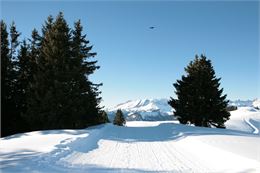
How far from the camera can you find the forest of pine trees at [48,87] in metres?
25.3

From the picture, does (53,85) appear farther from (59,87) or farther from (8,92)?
(8,92)

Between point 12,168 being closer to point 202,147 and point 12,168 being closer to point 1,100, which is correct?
point 202,147

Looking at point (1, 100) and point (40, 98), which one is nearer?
point (40, 98)

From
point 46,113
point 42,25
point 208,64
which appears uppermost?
point 42,25

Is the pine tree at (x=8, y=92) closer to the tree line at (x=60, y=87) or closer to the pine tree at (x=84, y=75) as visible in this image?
the tree line at (x=60, y=87)

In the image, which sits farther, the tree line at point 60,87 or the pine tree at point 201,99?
the pine tree at point 201,99

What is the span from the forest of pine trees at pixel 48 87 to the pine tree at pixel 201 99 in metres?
9.76

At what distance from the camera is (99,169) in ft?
30.6

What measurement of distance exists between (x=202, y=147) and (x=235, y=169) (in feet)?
15.7

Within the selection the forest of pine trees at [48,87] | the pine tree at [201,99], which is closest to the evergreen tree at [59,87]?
the forest of pine trees at [48,87]

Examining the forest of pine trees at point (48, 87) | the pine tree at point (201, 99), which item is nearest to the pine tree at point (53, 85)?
the forest of pine trees at point (48, 87)

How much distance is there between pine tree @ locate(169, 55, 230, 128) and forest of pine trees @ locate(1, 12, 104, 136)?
32.0 feet

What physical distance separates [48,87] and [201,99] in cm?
1580

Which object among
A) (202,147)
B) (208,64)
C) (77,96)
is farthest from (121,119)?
(202,147)
